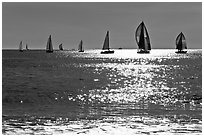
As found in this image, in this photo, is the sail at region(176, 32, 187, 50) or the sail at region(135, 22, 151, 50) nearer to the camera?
the sail at region(135, 22, 151, 50)

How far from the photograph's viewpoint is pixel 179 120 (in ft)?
91.0

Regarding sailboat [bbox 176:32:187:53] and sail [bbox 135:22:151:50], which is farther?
sailboat [bbox 176:32:187:53]

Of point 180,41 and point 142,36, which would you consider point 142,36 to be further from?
point 180,41

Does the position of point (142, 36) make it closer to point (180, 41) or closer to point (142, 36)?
point (142, 36)

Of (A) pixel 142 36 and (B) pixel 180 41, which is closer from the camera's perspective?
(A) pixel 142 36

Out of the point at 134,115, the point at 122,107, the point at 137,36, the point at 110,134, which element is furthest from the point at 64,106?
the point at 137,36

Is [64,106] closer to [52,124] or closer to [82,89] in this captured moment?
[52,124]

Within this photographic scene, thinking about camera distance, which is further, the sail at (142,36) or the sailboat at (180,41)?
the sailboat at (180,41)

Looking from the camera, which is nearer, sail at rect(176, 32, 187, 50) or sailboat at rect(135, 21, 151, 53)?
sailboat at rect(135, 21, 151, 53)

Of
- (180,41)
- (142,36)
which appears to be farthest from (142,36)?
(180,41)

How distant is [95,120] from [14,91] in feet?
75.4

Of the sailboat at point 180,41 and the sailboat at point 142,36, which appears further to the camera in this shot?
the sailboat at point 180,41

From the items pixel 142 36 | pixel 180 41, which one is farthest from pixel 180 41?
pixel 142 36

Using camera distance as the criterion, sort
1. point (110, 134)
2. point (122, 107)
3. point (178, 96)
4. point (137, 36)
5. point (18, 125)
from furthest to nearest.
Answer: point (137, 36)
point (178, 96)
point (122, 107)
point (18, 125)
point (110, 134)
